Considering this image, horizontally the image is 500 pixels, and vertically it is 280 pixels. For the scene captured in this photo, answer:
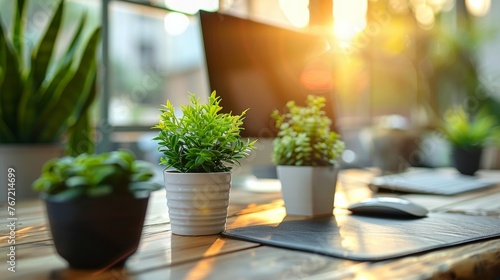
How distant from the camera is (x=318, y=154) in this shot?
3.19 ft

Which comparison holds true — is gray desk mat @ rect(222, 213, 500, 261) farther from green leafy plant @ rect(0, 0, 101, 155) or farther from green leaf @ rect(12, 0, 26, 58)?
green leaf @ rect(12, 0, 26, 58)

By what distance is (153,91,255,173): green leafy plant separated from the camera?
0.76m

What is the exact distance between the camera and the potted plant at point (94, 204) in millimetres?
517

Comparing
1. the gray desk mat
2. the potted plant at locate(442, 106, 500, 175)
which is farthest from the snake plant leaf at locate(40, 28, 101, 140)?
the potted plant at locate(442, 106, 500, 175)

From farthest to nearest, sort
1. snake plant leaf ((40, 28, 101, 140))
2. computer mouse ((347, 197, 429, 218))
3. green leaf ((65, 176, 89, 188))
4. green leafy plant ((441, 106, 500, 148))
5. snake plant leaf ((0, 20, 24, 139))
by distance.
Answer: green leafy plant ((441, 106, 500, 148)) < snake plant leaf ((40, 28, 101, 140)) < snake plant leaf ((0, 20, 24, 139)) < computer mouse ((347, 197, 429, 218)) < green leaf ((65, 176, 89, 188))

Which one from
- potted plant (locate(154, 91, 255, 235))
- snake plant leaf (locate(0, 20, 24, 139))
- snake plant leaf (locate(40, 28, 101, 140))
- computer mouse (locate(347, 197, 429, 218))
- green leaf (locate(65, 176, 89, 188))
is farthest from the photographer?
snake plant leaf (locate(40, 28, 101, 140))

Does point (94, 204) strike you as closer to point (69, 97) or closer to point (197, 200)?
point (197, 200)

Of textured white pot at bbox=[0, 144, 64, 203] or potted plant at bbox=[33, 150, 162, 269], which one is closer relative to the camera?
potted plant at bbox=[33, 150, 162, 269]

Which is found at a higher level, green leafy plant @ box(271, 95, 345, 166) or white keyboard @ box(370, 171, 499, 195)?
green leafy plant @ box(271, 95, 345, 166)

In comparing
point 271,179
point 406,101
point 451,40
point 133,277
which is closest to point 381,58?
point 406,101

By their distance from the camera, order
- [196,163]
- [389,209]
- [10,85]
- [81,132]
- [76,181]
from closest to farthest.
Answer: [76,181], [196,163], [389,209], [10,85], [81,132]

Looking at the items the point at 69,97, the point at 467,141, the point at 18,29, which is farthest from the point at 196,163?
the point at 467,141

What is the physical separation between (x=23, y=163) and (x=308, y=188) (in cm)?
75

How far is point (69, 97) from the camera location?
4.32 ft
